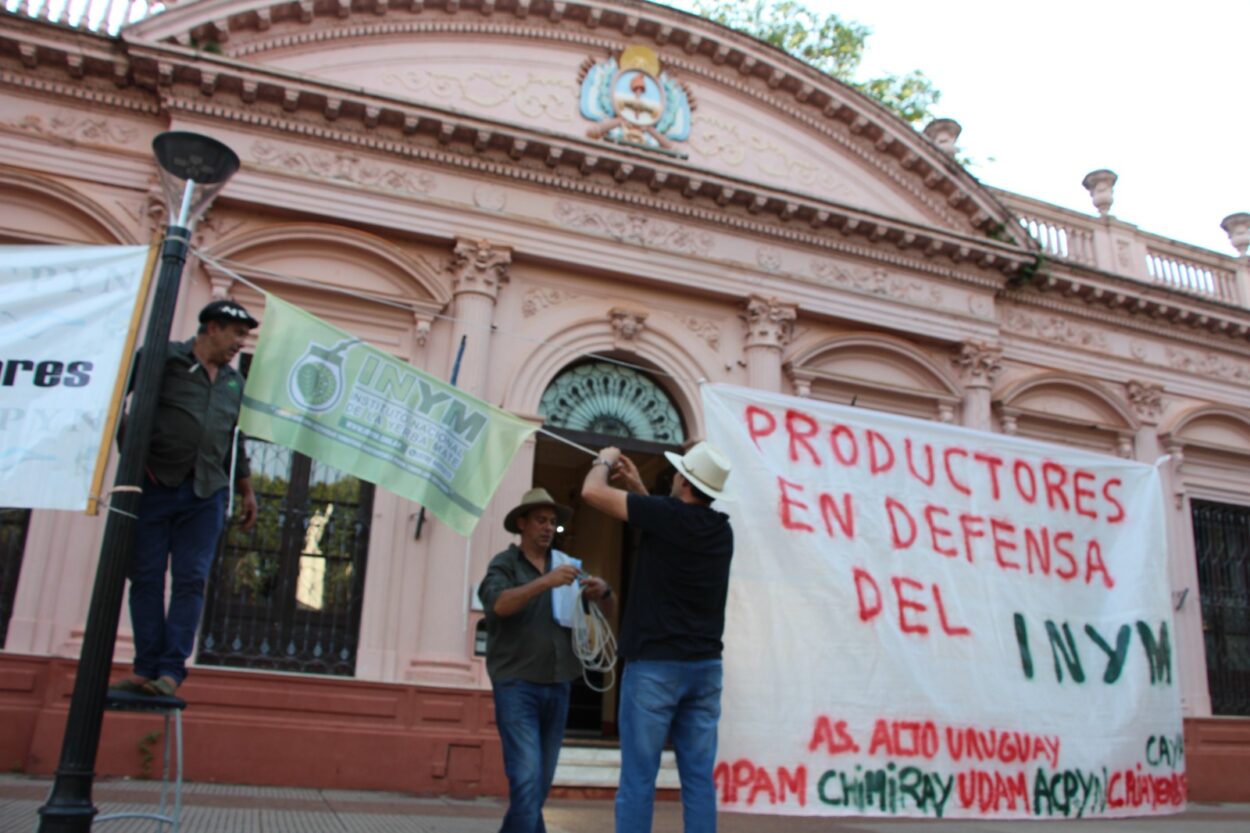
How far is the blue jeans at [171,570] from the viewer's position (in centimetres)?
411

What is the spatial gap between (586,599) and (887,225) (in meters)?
9.02

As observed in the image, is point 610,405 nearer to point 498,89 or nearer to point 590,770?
point 498,89

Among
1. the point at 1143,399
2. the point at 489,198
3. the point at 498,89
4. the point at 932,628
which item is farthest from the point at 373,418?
the point at 1143,399

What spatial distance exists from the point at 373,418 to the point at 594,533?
10956 mm

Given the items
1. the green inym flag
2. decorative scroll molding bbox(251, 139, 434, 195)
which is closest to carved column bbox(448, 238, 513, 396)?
decorative scroll molding bbox(251, 139, 434, 195)

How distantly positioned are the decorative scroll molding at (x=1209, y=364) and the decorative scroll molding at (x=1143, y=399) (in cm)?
72

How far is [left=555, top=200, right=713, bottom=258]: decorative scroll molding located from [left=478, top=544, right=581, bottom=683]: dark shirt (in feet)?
23.7

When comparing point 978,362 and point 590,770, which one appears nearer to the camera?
point 590,770

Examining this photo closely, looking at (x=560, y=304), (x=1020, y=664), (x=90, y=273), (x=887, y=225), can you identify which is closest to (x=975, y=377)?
(x=887, y=225)

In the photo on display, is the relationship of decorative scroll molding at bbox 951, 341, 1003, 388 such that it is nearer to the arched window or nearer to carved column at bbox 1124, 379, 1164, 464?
carved column at bbox 1124, 379, 1164, 464

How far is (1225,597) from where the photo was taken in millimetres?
14000

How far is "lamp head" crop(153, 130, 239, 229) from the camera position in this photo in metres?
4.37

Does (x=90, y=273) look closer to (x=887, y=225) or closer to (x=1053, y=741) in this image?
(x=1053, y=741)

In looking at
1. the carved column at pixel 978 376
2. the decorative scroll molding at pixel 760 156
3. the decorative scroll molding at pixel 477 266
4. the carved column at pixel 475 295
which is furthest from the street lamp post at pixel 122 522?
the carved column at pixel 978 376
